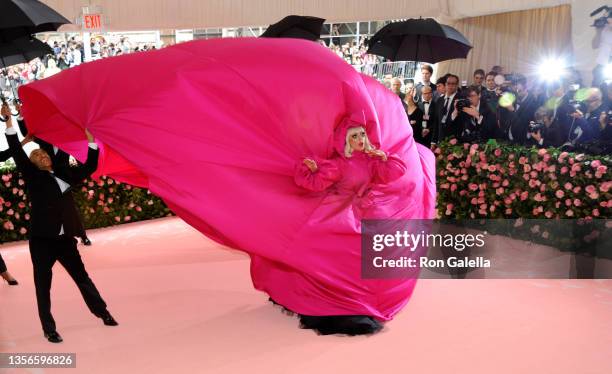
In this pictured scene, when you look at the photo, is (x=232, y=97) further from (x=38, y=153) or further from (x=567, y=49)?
(x=567, y=49)

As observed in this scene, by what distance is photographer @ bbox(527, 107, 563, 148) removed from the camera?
682cm

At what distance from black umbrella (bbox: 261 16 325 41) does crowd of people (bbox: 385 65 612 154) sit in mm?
1470

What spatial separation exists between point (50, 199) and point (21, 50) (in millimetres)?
3811

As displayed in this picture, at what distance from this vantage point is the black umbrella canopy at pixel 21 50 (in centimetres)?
749

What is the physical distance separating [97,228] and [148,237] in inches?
35.9

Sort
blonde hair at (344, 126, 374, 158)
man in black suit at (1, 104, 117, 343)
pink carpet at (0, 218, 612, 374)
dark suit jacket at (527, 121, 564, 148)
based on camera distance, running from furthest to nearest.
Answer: dark suit jacket at (527, 121, 564, 148) < blonde hair at (344, 126, 374, 158) < man in black suit at (1, 104, 117, 343) < pink carpet at (0, 218, 612, 374)

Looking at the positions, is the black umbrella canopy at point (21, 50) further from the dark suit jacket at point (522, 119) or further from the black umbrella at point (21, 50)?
the dark suit jacket at point (522, 119)

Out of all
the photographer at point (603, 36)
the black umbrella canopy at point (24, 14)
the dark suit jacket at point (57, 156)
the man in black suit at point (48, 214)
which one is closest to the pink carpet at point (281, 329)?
the man in black suit at point (48, 214)

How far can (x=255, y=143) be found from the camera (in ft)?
15.1

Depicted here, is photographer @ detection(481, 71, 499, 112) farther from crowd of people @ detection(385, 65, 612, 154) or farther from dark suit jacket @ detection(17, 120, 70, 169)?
dark suit jacket @ detection(17, 120, 70, 169)

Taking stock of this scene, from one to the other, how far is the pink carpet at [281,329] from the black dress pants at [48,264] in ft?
0.92

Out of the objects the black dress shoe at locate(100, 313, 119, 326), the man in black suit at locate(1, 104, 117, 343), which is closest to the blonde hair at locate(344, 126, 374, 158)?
the man in black suit at locate(1, 104, 117, 343)

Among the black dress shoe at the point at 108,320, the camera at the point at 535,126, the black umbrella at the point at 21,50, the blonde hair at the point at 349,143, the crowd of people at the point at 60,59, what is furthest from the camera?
the crowd of people at the point at 60,59

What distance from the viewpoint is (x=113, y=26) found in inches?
492
